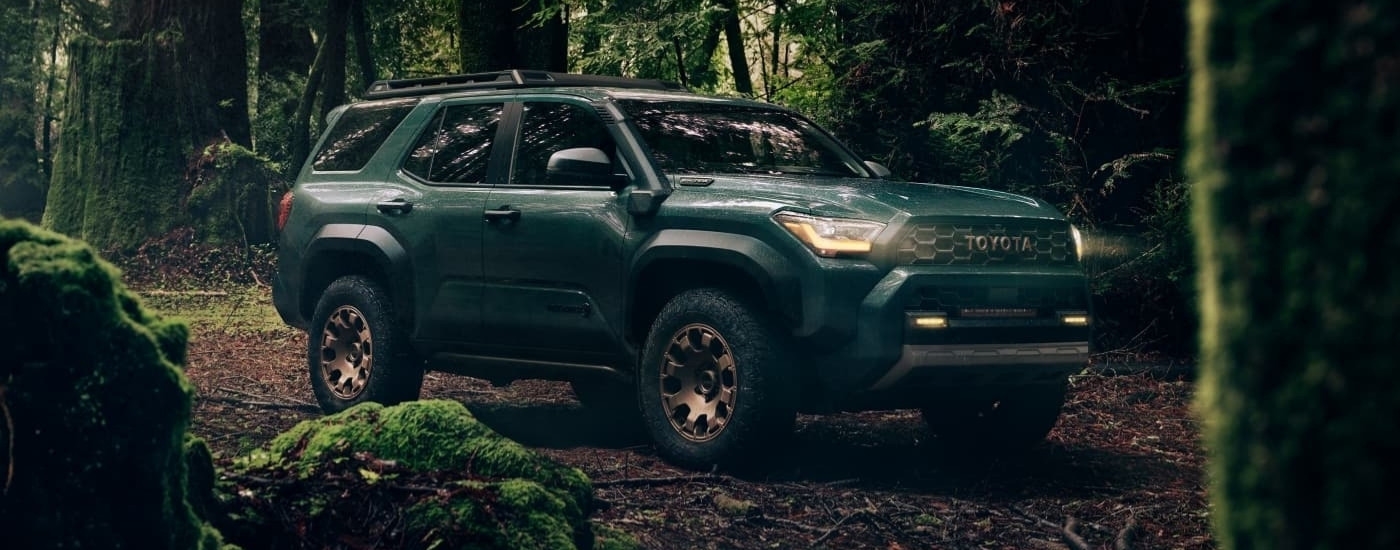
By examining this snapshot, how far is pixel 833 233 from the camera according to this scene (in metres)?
6.92

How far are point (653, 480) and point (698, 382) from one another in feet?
2.06

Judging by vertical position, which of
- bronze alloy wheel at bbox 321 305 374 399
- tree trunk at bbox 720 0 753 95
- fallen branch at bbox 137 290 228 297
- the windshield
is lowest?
fallen branch at bbox 137 290 228 297

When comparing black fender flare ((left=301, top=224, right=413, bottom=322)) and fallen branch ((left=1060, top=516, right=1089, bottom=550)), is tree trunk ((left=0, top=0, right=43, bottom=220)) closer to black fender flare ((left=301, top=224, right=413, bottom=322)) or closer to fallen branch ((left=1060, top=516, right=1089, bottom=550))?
black fender flare ((left=301, top=224, right=413, bottom=322))

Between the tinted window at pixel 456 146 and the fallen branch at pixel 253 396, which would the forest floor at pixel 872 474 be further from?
the tinted window at pixel 456 146

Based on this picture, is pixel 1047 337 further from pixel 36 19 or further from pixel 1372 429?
pixel 36 19

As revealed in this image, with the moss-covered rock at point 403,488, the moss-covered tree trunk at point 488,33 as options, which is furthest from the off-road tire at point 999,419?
the moss-covered tree trunk at point 488,33

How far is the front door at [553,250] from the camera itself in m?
7.76

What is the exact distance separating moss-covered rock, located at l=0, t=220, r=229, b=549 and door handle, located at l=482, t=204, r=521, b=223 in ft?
14.9

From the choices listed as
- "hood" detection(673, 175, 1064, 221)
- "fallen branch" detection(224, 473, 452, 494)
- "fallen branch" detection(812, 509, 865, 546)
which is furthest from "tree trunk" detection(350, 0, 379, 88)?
"fallen branch" detection(224, 473, 452, 494)

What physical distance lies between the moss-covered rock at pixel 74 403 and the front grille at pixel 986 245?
4023 millimetres

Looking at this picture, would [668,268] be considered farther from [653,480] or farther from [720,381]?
[653,480]

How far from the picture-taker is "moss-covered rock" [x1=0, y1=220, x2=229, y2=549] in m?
3.40

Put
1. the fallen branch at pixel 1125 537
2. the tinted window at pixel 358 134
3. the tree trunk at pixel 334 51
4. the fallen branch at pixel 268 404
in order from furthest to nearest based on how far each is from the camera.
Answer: the tree trunk at pixel 334 51, the fallen branch at pixel 268 404, the tinted window at pixel 358 134, the fallen branch at pixel 1125 537

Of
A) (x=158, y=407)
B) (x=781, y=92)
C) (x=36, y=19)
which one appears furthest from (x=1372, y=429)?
(x=36, y=19)
